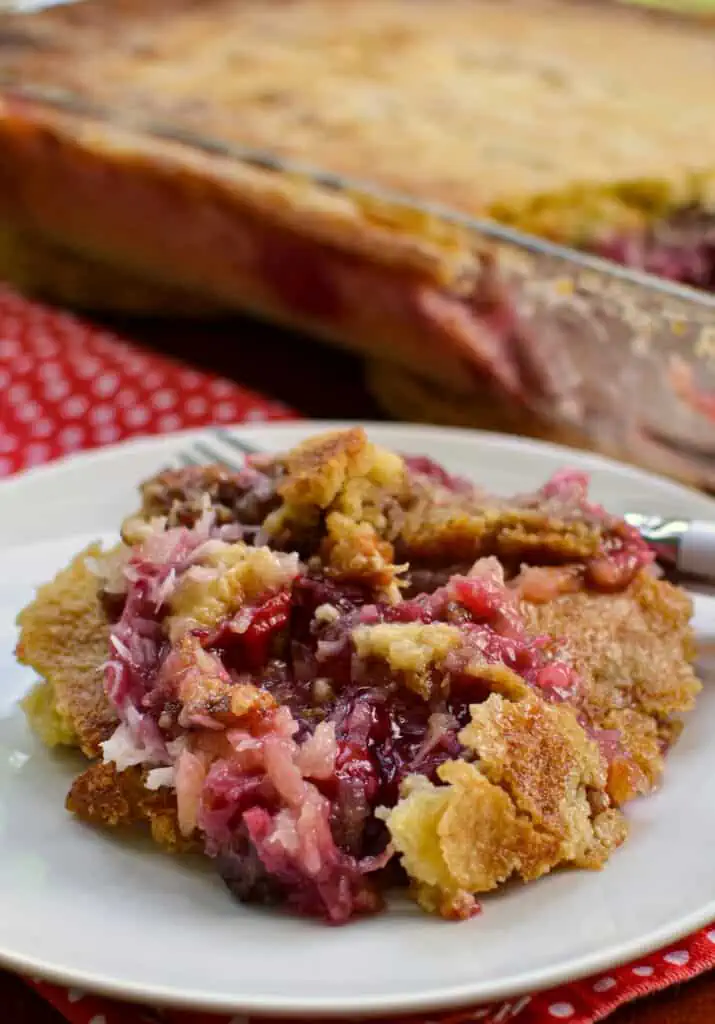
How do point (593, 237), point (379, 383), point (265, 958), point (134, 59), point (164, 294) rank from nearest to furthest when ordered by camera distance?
point (265, 958), point (379, 383), point (593, 237), point (164, 294), point (134, 59)

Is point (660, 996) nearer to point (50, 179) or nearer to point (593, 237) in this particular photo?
point (593, 237)

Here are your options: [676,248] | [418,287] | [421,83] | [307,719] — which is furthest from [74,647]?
[421,83]

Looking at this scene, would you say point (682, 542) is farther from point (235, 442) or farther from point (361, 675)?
point (235, 442)

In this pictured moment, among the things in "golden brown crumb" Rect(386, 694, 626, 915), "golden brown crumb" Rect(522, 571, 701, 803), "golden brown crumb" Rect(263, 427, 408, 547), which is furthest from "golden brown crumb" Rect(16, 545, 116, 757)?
"golden brown crumb" Rect(522, 571, 701, 803)

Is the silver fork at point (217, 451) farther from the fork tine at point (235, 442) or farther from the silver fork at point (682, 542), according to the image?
the silver fork at point (682, 542)

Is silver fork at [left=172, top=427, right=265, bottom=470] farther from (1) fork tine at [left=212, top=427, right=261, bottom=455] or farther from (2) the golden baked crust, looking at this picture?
(2) the golden baked crust

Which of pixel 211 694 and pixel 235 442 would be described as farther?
pixel 235 442

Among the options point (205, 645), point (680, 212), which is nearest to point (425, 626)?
point (205, 645)
